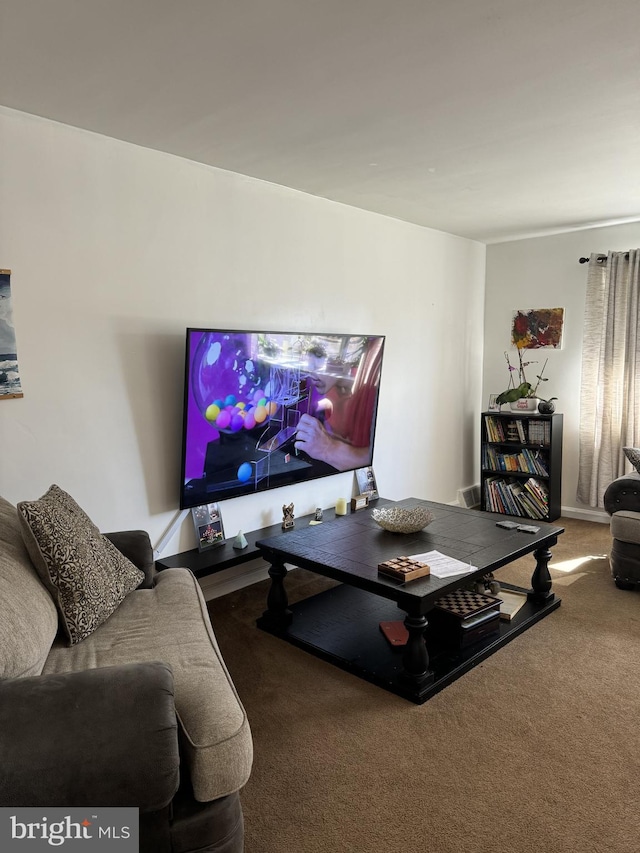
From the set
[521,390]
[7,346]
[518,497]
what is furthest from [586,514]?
[7,346]

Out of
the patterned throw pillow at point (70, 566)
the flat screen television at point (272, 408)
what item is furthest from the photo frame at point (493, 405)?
the patterned throw pillow at point (70, 566)

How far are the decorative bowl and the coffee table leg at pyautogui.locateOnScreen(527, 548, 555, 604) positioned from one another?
63 centimetres

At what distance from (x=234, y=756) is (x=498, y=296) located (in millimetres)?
4912

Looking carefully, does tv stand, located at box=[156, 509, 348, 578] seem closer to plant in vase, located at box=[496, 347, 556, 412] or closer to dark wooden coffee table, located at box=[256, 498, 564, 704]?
dark wooden coffee table, located at box=[256, 498, 564, 704]

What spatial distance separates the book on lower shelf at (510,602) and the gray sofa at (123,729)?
6.05 ft

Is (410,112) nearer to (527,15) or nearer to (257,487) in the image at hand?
(527,15)

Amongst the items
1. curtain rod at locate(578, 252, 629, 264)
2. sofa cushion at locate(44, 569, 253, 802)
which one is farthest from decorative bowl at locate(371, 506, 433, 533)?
curtain rod at locate(578, 252, 629, 264)

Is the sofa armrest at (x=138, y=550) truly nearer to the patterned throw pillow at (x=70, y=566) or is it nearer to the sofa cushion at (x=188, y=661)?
the sofa cushion at (x=188, y=661)

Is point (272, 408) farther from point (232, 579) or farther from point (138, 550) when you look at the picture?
point (138, 550)

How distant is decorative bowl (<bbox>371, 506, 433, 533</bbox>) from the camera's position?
333cm

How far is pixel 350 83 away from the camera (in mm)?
2359

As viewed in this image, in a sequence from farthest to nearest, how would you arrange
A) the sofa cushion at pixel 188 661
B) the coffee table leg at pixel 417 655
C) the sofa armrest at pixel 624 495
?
the sofa armrest at pixel 624 495 → the coffee table leg at pixel 417 655 → the sofa cushion at pixel 188 661

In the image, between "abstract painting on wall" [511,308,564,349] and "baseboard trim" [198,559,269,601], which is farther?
"abstract painting on wall" [511,308,564,349]

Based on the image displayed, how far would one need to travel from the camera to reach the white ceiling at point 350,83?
74.7 inches
